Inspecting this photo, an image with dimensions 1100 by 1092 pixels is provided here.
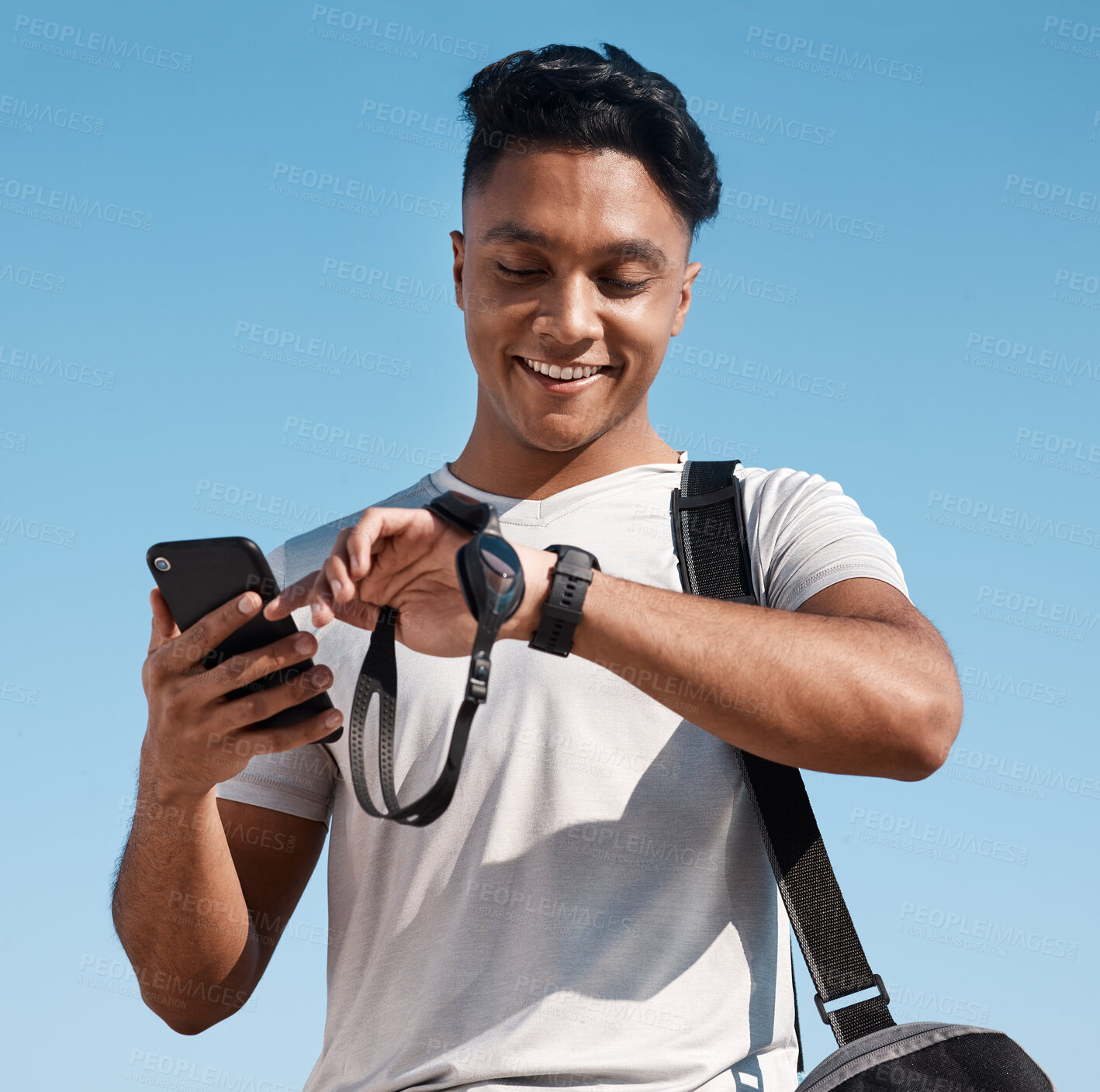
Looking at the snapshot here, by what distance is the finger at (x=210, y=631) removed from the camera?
8.87 ft

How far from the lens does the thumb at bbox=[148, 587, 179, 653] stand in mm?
2939

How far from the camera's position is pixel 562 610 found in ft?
8.07

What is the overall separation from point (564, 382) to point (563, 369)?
0.18ft

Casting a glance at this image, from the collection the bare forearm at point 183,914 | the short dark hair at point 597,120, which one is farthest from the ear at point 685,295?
the bare forearm at point 183,914

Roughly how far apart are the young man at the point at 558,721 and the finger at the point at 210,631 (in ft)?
0.04

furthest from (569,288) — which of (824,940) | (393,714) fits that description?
(824,940)

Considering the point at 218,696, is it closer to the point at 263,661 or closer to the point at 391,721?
the point at 263,661

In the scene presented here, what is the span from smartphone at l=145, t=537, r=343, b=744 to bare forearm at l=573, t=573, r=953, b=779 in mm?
776

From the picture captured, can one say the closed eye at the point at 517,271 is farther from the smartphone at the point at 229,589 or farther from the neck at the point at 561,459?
the smartphone at the point at 229,589

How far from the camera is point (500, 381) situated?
387 centimetres

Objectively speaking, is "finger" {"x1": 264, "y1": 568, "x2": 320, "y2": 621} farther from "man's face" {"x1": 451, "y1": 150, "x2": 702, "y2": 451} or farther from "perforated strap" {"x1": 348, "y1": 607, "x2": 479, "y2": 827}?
"man's face" {"x1": 451, "y1": 150, "x2": 702, "y2": 451}

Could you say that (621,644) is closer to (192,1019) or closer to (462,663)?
(462,663)

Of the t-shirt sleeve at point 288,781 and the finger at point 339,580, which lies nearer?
the finger at point 339,580

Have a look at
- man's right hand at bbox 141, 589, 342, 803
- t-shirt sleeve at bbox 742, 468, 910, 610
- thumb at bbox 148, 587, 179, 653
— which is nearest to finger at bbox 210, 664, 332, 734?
man's right hand at bbox 141, 589, 342, 803
